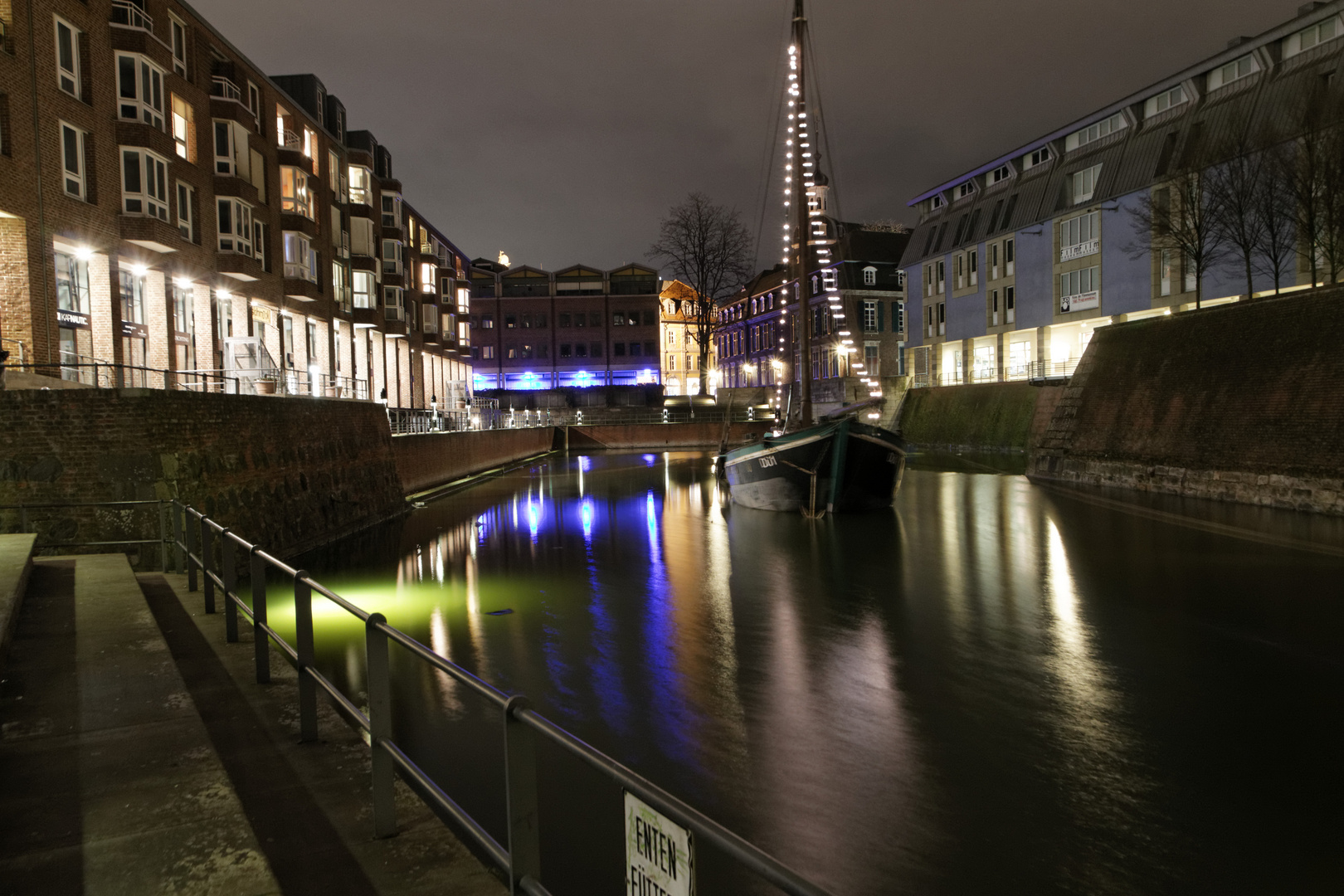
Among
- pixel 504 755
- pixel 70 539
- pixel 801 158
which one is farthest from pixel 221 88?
pixel 504 755

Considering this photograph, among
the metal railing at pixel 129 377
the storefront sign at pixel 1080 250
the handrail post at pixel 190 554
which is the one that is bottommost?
the handrail post at pixel 190 554

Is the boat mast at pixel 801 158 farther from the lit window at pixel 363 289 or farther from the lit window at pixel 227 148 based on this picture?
the lit window at pixel 363 289

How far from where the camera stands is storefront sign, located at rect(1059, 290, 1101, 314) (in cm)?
4394

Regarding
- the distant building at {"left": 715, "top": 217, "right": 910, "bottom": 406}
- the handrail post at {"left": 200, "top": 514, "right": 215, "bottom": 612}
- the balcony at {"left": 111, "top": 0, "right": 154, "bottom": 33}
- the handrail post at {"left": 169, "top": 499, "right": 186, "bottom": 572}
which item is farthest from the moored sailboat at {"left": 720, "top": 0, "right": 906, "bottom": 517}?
the distant building at {"left": 715, "top": 217, "right": 910, "bottom": 406}

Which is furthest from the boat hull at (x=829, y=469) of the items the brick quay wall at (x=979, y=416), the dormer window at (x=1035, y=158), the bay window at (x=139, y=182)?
the dormer window at (x=1035, y=158)

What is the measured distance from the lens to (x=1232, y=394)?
987 inches

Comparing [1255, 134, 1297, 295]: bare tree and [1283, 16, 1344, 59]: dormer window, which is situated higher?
[1283, 16, 1344, 59]: dormer window

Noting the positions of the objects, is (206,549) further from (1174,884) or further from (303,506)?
(303,506)

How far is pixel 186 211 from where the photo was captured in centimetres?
2789

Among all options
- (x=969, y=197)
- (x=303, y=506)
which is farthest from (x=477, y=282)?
(x=303, y=506)

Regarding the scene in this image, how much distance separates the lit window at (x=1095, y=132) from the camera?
144 feet

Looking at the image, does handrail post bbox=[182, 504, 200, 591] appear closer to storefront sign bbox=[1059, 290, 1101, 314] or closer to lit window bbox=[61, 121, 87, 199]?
lit window bbox=[61, 121, 87, 199]

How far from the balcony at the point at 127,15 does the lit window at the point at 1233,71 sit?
39.9m

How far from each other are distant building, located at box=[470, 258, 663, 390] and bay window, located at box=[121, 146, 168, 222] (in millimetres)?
59869
